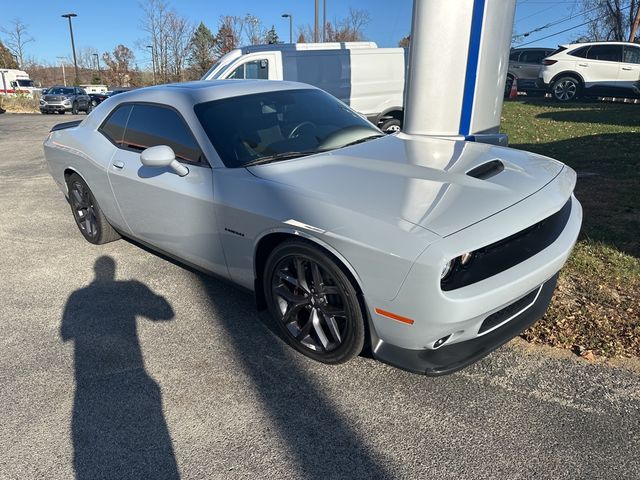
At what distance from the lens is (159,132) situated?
3789 millimetres

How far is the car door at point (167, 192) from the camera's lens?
3.30m

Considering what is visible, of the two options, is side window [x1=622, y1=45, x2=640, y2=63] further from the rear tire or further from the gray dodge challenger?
the gray dodge challenger

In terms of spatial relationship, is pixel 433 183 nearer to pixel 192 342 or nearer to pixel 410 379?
pixel 410 379

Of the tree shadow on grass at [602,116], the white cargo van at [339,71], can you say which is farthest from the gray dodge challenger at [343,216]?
the tree shadow on grass at [602,116]

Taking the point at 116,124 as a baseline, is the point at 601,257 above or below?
below

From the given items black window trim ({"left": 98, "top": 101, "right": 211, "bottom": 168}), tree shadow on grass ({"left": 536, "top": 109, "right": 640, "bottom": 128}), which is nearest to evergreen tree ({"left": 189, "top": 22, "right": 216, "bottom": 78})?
tree shadow on grass ({"left": 536, "top": 109, "right": 640, "bottom": 128})

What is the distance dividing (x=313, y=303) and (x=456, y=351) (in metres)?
0.82

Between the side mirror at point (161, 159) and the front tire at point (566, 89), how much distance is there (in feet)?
52.4

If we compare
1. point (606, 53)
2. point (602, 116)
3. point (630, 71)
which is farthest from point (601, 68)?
point (602, 116)

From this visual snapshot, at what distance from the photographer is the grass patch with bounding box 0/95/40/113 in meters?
35.0

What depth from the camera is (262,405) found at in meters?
2.60

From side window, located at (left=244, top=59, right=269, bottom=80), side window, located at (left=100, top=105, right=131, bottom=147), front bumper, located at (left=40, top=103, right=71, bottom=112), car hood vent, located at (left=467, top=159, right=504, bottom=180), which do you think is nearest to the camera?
car hood vent, located at (left=467, top=159, right=504, bottom=180)

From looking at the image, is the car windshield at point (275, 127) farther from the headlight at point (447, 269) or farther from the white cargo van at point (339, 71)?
the white cargo van at point (339, 71)

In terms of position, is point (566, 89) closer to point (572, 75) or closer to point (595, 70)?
point (572, 75)
